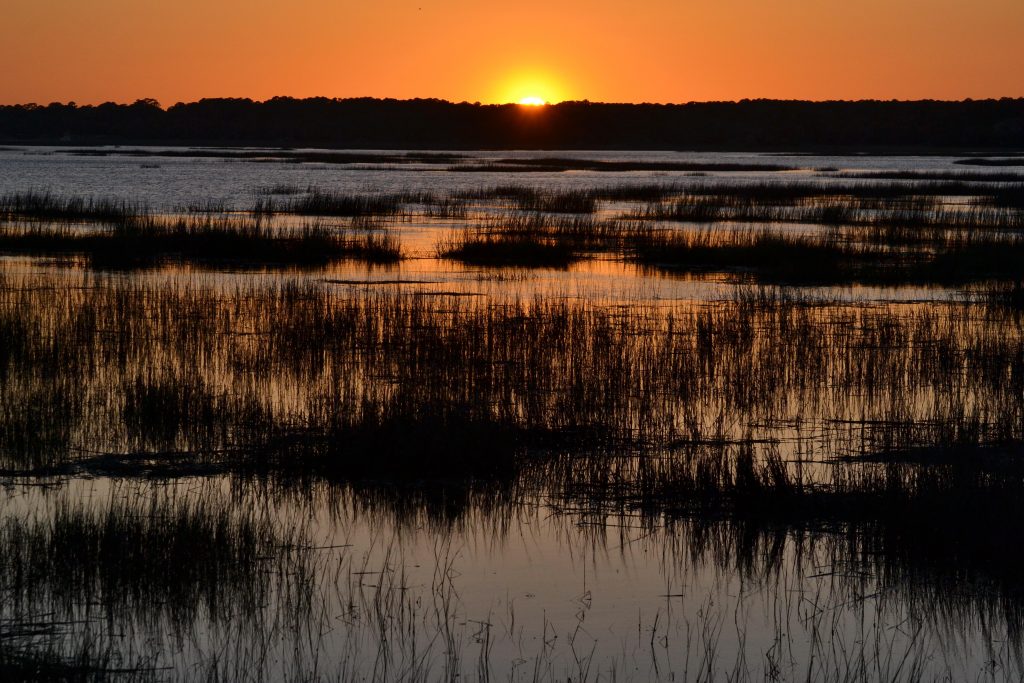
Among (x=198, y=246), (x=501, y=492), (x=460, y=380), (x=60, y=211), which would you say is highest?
(x=60, y=211)

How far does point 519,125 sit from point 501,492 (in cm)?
17481

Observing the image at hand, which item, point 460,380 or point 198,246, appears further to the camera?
point 198,246

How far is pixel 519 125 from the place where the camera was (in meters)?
179

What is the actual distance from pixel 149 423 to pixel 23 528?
8.97 ft

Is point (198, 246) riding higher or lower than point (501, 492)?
higher

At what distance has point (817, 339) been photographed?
13594 millimetres

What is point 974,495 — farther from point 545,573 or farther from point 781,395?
point 781,395

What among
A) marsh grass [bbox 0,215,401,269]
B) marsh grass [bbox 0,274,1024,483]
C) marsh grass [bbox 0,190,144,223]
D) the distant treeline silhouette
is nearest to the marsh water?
marsh grass [bbox 0,274,1024,483]

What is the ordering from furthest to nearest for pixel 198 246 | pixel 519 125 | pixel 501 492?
1. pixel 519 125
2. pixel 198 246
3. pixel 501 492

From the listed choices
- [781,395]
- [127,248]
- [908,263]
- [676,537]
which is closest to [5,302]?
[127,248]

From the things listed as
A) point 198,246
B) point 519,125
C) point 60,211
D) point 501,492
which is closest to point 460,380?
point 501,492

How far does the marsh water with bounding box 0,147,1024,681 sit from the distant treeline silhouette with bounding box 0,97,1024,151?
152m

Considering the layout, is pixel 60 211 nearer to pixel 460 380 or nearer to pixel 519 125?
pixel 460 380

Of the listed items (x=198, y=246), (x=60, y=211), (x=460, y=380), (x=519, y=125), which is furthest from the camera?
(x=519, y=125)
